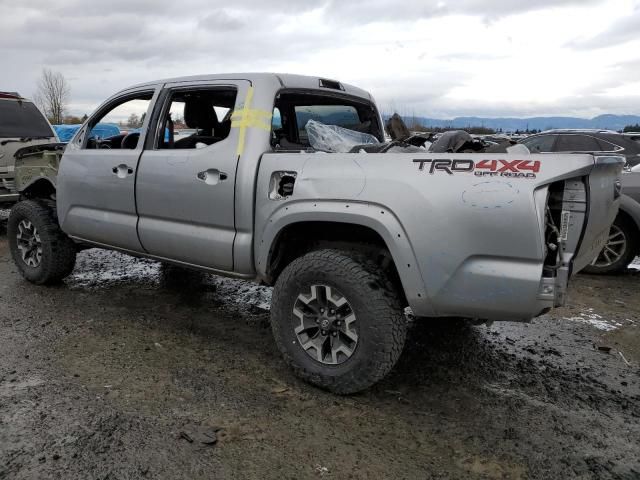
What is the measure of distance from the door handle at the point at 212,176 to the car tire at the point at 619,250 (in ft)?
14.1

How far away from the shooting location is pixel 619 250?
569cm

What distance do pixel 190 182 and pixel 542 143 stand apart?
9.08 meters

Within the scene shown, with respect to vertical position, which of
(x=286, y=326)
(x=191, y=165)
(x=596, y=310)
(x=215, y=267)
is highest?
(x=191, y=165)

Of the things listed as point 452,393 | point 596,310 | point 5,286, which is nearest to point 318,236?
point 452,393

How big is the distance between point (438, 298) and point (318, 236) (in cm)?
98

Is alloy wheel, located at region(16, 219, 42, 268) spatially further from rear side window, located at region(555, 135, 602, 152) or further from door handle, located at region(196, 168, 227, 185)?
rear side window, located at region(555, 135, 602, 152)

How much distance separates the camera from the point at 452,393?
315 centimetres

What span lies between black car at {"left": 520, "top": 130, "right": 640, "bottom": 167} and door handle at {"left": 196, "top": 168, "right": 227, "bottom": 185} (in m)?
7.13

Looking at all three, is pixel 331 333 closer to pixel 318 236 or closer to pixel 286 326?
pixel 286 326

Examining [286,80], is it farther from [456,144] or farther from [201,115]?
[456,144]

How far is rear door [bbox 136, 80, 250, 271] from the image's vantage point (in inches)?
135

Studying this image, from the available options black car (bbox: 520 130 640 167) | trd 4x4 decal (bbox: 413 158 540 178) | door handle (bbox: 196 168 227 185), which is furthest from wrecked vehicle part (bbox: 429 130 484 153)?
black car (bbox: 520 130 640 167)

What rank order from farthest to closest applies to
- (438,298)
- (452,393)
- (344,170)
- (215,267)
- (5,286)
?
(5,286), (215,267), (452,393), (344,170), (438,298)

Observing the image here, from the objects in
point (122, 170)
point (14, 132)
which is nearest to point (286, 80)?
point (122, 170)
